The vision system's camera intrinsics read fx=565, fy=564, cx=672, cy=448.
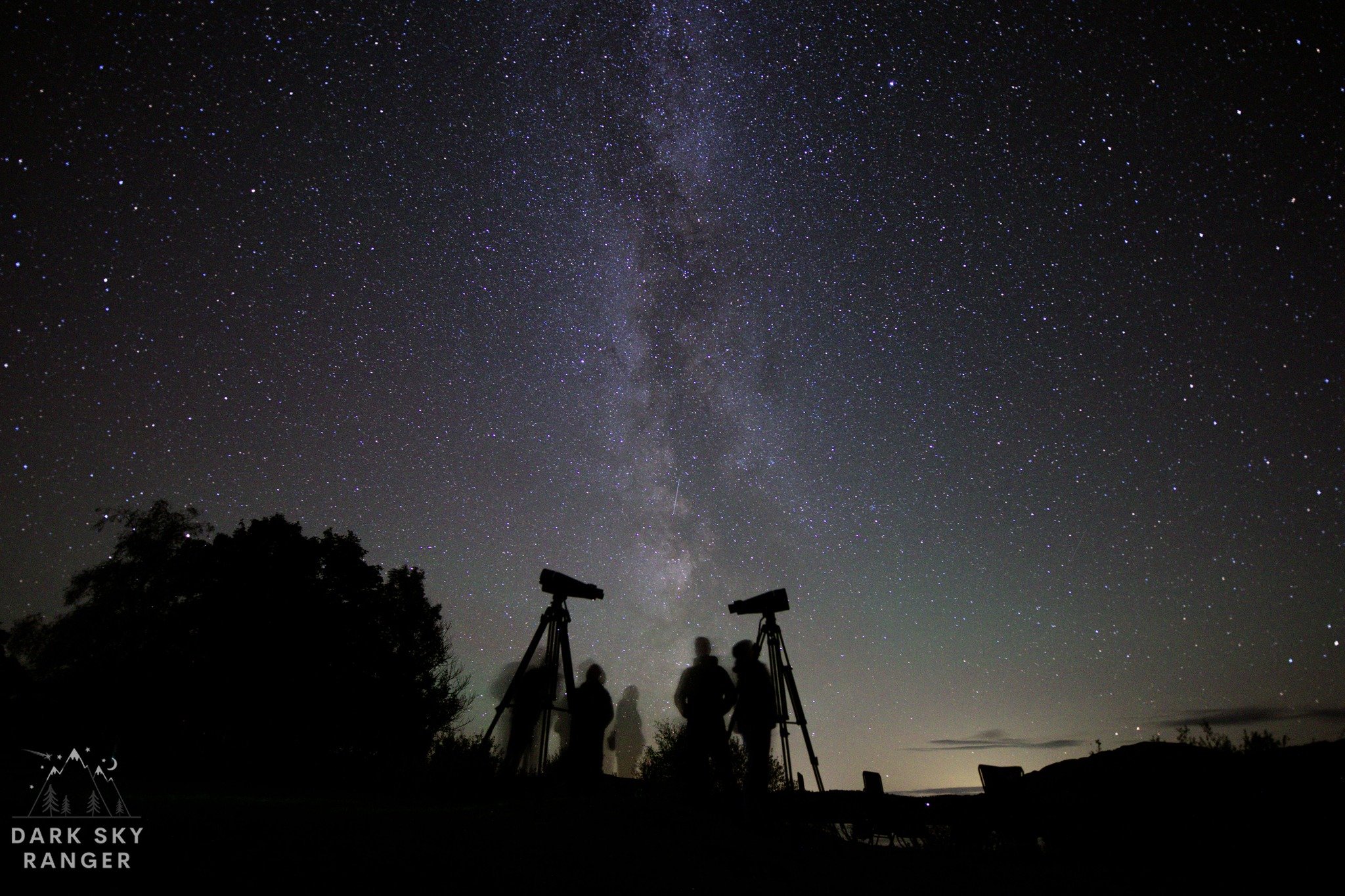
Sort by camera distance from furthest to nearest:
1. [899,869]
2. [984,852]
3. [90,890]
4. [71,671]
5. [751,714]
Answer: [71,671]
[751,714]
[984,852]
[899,869]
[90,890]

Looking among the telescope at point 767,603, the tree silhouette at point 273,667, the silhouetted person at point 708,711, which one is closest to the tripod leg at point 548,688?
the silhouetted person at point 708,711

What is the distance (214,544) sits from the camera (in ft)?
66.2

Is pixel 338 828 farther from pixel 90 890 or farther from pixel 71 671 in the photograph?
pixel 71 671

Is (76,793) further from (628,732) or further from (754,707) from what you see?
(628,732)

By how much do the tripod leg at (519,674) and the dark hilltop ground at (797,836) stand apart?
102cm

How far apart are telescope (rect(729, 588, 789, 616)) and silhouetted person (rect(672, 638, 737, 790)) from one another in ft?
8.14

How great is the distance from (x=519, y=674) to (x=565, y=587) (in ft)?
4.84

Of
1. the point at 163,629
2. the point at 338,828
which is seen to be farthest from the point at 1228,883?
the point at 163,629

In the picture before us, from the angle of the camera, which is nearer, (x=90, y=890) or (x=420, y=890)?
(x=90, y=890)

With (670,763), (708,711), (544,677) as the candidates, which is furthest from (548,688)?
(670,763)

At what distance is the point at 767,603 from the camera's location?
413 inches

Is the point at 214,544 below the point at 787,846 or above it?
above

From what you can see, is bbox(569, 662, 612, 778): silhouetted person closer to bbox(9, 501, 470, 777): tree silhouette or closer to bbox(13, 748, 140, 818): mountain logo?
bbox(13, 748, 140, 818): mountain logo

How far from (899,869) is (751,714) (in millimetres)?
3037
